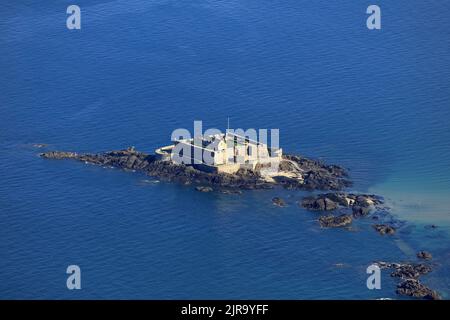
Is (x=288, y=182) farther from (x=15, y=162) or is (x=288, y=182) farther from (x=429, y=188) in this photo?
(x=15, y=162)

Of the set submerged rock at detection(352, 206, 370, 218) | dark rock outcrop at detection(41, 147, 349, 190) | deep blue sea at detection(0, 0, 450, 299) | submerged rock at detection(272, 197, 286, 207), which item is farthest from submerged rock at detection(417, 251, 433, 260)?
dark rock outcrop at detection(41, 147, 349, 190)

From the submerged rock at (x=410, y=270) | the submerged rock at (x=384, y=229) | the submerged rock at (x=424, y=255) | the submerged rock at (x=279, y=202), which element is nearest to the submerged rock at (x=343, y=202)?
the submerged rock at (x=279, y=202)

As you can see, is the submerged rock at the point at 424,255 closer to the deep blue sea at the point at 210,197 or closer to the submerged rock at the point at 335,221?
the deep blue sea at the point at 210,197

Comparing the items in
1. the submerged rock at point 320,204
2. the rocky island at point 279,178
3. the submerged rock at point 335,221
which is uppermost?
the rocky island at point 279,178

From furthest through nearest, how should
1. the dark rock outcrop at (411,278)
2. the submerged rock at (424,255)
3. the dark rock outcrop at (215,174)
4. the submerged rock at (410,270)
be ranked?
the dark rock outcrop at (215,174) → the submerged rock at (424,255) → the submerged rock at (410,270) → the dark rock outcrop at (411,278)

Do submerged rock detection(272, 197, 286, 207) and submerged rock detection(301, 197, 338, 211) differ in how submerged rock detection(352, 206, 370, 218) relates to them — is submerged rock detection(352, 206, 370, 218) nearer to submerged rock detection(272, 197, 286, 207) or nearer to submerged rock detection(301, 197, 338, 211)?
submerged rock detection(301, 197, 338, 211)

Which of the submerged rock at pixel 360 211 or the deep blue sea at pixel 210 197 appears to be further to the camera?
the submerged rock at pixel 360 211

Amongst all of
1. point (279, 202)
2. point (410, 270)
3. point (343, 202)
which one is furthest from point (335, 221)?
point (410, 270)
